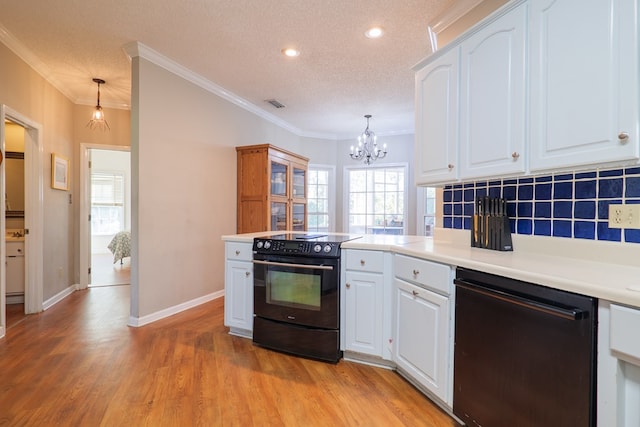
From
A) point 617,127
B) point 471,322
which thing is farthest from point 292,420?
point 617,127

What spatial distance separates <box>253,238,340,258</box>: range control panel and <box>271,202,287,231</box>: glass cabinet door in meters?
1.84

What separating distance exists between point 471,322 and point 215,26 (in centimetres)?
288

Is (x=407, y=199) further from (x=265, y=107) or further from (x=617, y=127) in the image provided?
(x=617, y=127)

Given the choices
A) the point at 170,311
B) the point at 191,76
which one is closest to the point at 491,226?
the point at 170,311

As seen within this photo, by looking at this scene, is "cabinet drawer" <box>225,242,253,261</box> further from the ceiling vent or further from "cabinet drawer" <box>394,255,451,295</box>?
the ceiling vent

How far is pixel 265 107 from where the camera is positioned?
5.03 metres

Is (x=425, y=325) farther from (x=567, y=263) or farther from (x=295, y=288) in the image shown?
(x=295, y=288)

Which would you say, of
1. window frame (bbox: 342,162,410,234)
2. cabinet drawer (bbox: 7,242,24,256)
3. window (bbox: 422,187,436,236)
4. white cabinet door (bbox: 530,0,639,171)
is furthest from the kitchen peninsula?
window frame (bbox: 342,162,410,234)

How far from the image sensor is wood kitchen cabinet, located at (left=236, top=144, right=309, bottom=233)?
4.42 m

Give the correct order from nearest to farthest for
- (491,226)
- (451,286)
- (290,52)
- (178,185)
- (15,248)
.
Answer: (451,286) < (491,226) < (290,52) < (178,185) < (15,248)

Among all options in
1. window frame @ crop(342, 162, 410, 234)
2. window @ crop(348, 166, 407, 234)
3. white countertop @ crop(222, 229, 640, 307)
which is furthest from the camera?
window @ crop(348, 166, 407, 234)

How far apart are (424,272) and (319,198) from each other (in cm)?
490

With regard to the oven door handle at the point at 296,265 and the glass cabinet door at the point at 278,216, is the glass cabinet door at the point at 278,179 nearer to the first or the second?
the glass cabinet door at the point at 278,216

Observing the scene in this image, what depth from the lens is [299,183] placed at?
17.4 ft
